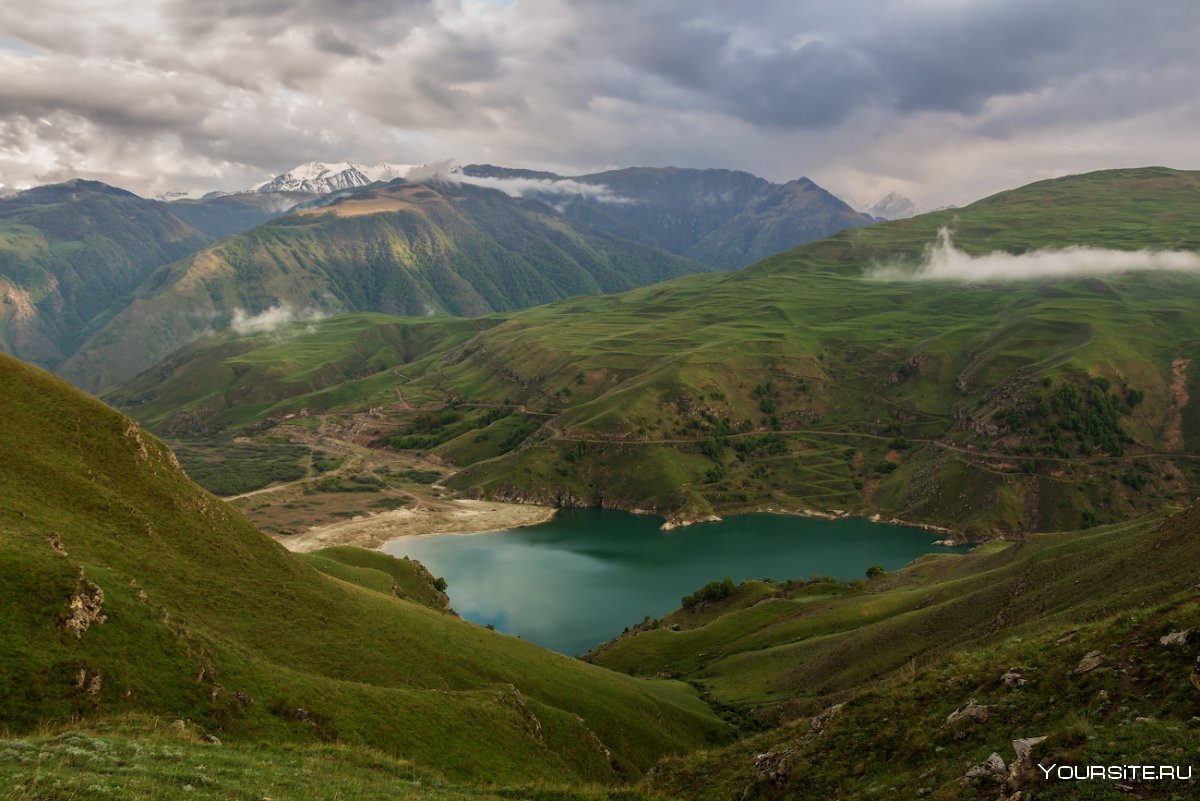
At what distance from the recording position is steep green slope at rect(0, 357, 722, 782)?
30.8 meters

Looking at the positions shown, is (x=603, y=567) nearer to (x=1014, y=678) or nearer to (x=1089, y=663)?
(x=1014, y=678)

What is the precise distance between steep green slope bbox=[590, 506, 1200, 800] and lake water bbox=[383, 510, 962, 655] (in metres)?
56.4

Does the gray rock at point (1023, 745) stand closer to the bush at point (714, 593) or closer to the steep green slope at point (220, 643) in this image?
the steep green slope at point (220, 643)

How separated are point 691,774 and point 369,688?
63.8 feet

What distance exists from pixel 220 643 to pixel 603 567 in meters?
136

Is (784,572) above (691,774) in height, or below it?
below

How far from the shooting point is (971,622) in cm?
6462

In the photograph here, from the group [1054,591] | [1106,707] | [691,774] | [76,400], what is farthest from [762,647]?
[76,400]

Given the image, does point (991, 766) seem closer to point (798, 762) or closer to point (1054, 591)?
point (798, 762)

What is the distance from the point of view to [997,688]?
28.8 metres

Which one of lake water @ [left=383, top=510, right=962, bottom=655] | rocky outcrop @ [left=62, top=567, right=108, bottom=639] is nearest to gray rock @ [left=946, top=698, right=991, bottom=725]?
rocky outcrop @ [left=62, top=567, right=108, bottom=639]

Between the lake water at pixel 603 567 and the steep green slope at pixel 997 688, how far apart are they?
5636 cm

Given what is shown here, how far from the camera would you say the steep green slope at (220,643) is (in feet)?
101

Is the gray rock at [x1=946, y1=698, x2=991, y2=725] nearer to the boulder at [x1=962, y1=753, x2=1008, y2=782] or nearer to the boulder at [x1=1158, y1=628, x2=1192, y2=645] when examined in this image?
the boulder at [x1=962, y1=753, x2=1008, y2=782]
